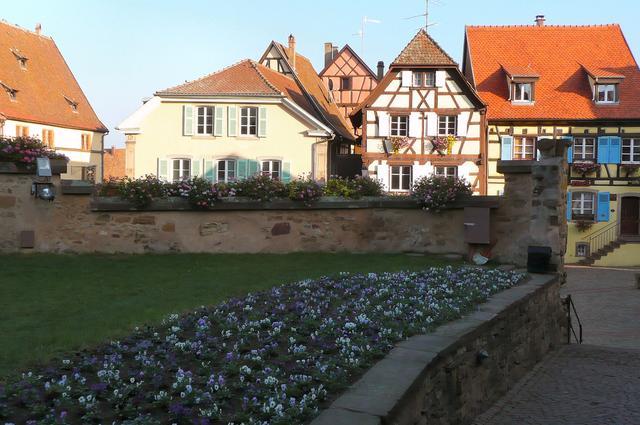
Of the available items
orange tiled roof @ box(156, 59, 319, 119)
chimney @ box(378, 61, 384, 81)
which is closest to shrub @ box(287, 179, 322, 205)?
orange tiled roof @ box(156, 59, 319, 119)

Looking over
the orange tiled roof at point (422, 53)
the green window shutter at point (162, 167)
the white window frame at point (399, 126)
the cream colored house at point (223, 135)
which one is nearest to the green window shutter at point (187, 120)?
the cream colored house at point (223, 135)

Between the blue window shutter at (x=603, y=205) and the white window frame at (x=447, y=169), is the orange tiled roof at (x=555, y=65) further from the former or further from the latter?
the blue window shutter at (x=603, y=205)

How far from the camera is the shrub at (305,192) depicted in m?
12.9

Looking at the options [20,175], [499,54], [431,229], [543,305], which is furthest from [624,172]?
[20,175]

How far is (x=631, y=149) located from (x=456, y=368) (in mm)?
30328

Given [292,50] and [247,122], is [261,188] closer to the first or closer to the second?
[247,122]

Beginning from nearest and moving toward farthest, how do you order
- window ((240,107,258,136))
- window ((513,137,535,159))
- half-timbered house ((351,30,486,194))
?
half-timbered house ((351,30,486,194))
window ((240,107,258,136))
window ((513,137,535,159))

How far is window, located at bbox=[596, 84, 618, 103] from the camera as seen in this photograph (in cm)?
3291

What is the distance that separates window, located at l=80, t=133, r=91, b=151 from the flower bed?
136 feet

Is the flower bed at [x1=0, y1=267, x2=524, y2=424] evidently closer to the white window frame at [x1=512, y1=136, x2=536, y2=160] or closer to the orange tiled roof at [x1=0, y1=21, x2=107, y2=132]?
the white window frame at [x1=512, y1=136, x2=536, y2=160]

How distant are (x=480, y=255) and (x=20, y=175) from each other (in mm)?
8349

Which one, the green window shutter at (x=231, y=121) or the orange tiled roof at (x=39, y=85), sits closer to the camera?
the green window shutter at (x=231, y=121)

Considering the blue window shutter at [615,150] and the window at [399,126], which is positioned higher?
the window at [399,126]

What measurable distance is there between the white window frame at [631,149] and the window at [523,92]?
4.87 m
